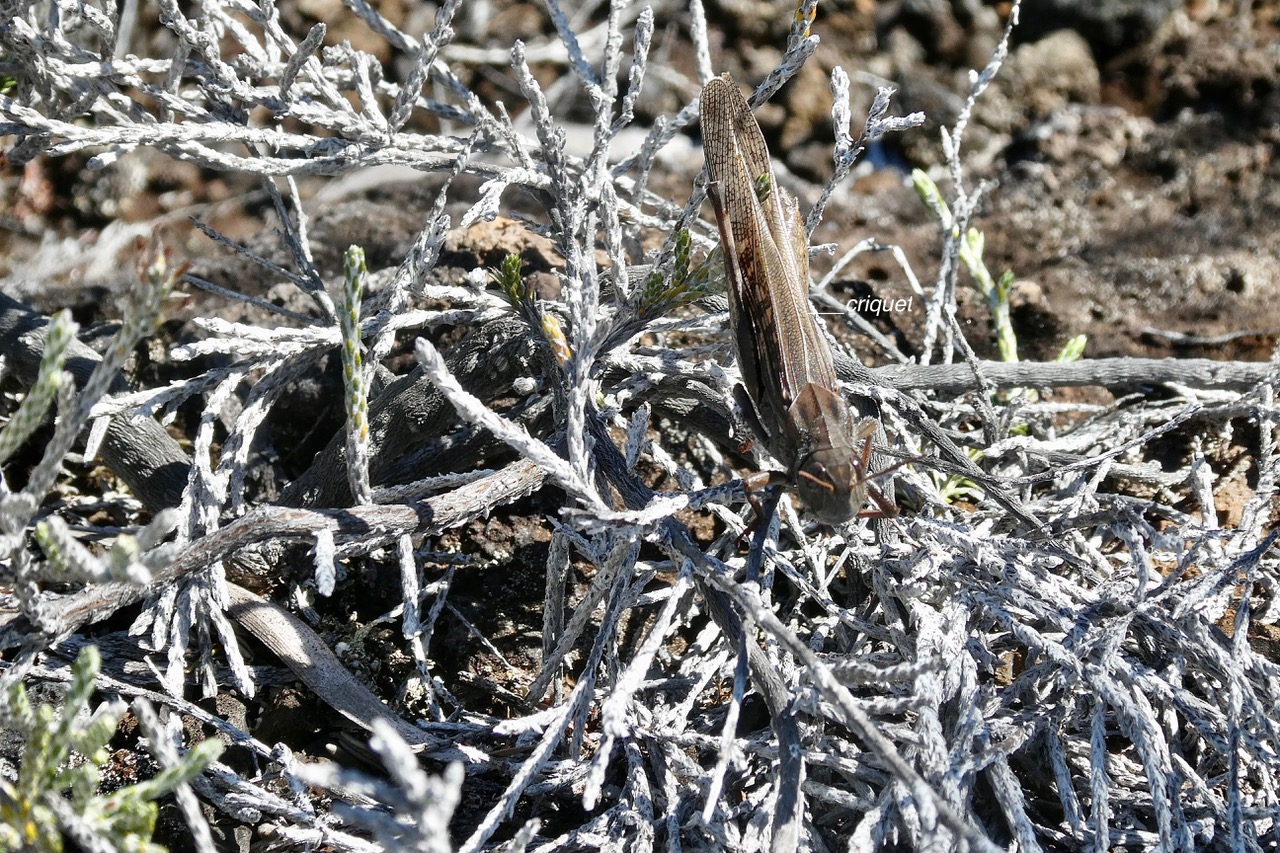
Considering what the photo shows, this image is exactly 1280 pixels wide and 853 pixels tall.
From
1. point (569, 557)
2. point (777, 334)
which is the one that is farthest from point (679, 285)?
point (569, 557)

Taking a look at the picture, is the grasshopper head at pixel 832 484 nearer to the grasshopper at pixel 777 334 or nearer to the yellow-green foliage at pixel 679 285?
the grasshopper at pixel 777 334

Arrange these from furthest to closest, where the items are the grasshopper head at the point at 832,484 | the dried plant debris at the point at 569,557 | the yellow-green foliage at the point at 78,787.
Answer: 1. the grasshopper head at the point at 832,484
2. the dried plant debris at the point at 569,557
3. the yellow-green foliage at the point at 78,787

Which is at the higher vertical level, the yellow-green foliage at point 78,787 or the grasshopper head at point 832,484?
the grasshopper head at point 832,484

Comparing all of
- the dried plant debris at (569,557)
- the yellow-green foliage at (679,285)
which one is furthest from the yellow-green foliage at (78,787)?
the yellow-green foliage at (679,285)

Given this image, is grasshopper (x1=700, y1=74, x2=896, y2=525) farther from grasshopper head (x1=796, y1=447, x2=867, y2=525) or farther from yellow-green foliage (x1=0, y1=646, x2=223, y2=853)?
yellow-green foliage (x1=0, y1=646, x2=223, y2=853)

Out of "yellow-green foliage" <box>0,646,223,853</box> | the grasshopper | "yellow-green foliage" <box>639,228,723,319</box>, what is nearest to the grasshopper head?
the grasshopper

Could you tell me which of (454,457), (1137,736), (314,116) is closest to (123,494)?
(454,457)

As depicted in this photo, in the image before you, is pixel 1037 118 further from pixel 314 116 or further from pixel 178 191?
pixel 178 191

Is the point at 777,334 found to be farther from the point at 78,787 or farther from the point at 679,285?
the point at 78,787
